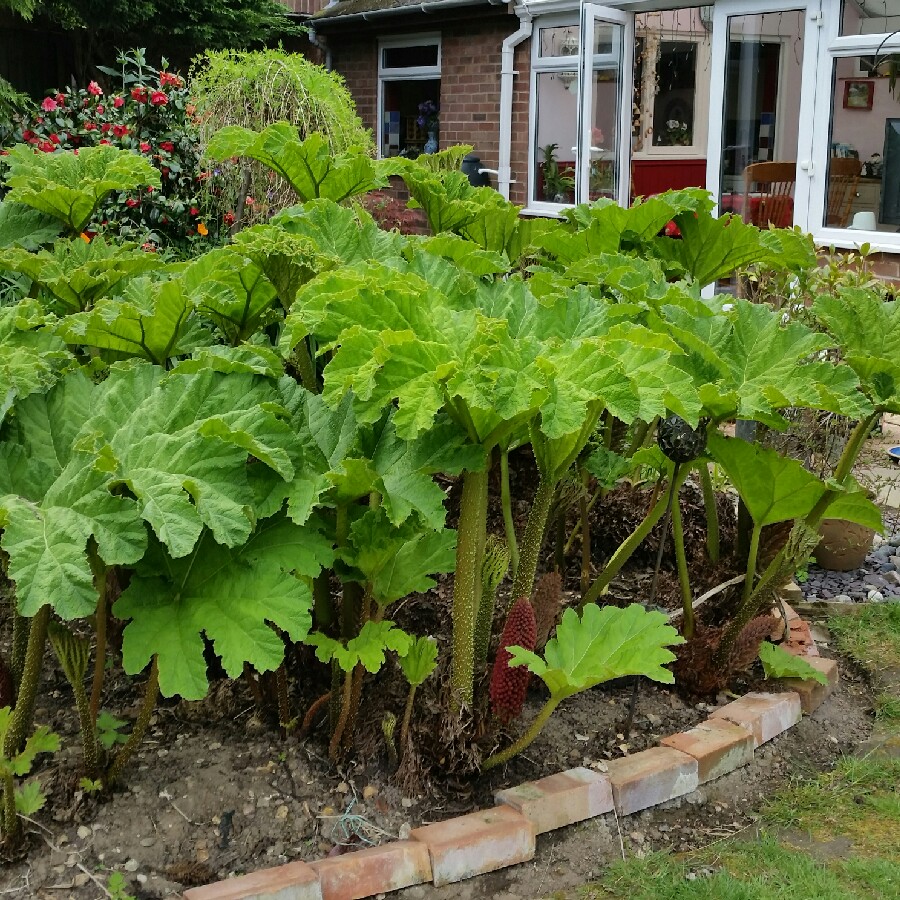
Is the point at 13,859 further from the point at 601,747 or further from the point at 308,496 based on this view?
the point at 601,747

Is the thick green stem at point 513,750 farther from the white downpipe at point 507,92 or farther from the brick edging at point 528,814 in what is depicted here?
the white downpipe at point 507,92

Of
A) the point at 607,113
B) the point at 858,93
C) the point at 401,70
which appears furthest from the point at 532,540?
the point at 401,70

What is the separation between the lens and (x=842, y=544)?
4.50 meters

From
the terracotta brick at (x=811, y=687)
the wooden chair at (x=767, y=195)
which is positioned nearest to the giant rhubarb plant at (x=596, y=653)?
the terracotta brick at (x=811, y=687)

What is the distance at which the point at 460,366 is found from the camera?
2135 millimetres

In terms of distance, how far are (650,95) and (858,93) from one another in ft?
11.5

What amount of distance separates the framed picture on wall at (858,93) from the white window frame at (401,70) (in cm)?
580

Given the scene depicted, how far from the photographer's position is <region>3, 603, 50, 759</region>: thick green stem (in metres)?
2.26

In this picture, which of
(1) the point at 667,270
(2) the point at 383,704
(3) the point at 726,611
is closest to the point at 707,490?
(3) the point at 726,611

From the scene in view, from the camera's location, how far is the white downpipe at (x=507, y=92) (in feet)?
38.5

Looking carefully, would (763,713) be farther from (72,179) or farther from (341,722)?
(72,179)

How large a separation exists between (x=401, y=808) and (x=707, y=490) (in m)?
1.50

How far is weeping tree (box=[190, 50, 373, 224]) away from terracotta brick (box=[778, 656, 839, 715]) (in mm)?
4752

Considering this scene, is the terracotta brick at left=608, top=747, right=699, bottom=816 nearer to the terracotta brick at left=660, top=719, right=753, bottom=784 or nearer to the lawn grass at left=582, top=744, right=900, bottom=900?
the terracotta brick at left=660, top=719, right=753, bottom=784
